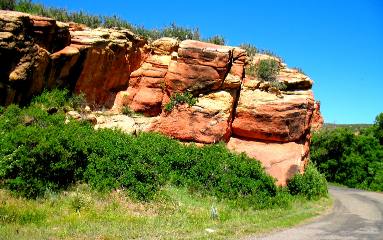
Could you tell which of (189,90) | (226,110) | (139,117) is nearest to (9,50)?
(139,117)

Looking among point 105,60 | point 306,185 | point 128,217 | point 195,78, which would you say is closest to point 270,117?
point 306,185

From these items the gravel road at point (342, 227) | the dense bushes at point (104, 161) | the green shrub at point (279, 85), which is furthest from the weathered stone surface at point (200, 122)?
the gravel road at point (342, 227)

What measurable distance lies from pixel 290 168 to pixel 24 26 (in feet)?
50.7

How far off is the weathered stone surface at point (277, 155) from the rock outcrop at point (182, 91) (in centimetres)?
5

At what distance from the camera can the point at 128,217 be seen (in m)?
13.7

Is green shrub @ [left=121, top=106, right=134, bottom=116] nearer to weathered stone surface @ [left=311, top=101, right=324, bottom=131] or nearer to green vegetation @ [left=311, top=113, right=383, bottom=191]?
green vegetation @ [left=311, top=113, right=383, bottom=191]

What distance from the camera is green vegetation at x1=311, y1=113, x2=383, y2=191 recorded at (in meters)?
39.7

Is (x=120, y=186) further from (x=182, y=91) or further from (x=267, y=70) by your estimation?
(x=267, y=70)

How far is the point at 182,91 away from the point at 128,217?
33.9 ft

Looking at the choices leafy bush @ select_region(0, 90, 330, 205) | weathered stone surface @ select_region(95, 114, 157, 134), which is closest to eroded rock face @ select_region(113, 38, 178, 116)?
weathered stone surface @ select_region(95, 114, 157, 134)

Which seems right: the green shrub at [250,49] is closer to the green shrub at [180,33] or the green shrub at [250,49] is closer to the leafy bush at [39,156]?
the green shrub at [180,33]

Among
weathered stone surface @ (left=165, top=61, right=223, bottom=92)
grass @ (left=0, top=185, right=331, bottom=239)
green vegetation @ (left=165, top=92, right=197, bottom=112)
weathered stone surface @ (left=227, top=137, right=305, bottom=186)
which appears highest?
weathered stone surface @ (left=165, top=61, right=223, bottom=92)

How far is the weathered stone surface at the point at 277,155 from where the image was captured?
2162 cm

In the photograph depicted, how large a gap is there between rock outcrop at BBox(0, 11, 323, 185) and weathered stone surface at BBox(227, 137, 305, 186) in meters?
0.05
